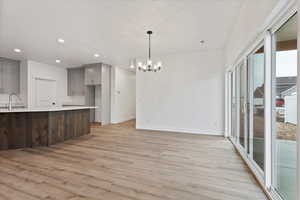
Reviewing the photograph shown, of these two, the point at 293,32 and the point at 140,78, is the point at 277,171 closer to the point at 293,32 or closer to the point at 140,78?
the point at 293,32

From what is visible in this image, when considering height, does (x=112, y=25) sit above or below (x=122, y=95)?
above

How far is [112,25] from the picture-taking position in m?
3.40

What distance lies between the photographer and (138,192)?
74.5 inches

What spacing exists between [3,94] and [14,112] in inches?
138

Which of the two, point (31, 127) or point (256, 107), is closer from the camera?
point (256, 107)

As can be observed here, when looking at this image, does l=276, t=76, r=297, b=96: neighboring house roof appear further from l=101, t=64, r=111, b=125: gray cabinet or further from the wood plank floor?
l=101, t=64, r=111, b=125: gray cabinet

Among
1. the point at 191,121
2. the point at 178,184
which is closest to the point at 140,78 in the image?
the point at 191,121

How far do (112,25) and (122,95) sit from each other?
15.7 feet

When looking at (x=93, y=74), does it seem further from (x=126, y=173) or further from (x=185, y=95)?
(x=126, y=173)

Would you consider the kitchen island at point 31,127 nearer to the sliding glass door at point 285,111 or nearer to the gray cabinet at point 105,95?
the gray cabinet at point 105,95

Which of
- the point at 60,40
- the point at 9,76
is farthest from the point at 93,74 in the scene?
the point at 9,76

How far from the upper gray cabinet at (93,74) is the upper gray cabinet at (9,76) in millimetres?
2688

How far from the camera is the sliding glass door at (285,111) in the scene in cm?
154

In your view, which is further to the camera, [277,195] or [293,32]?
[277,195]
